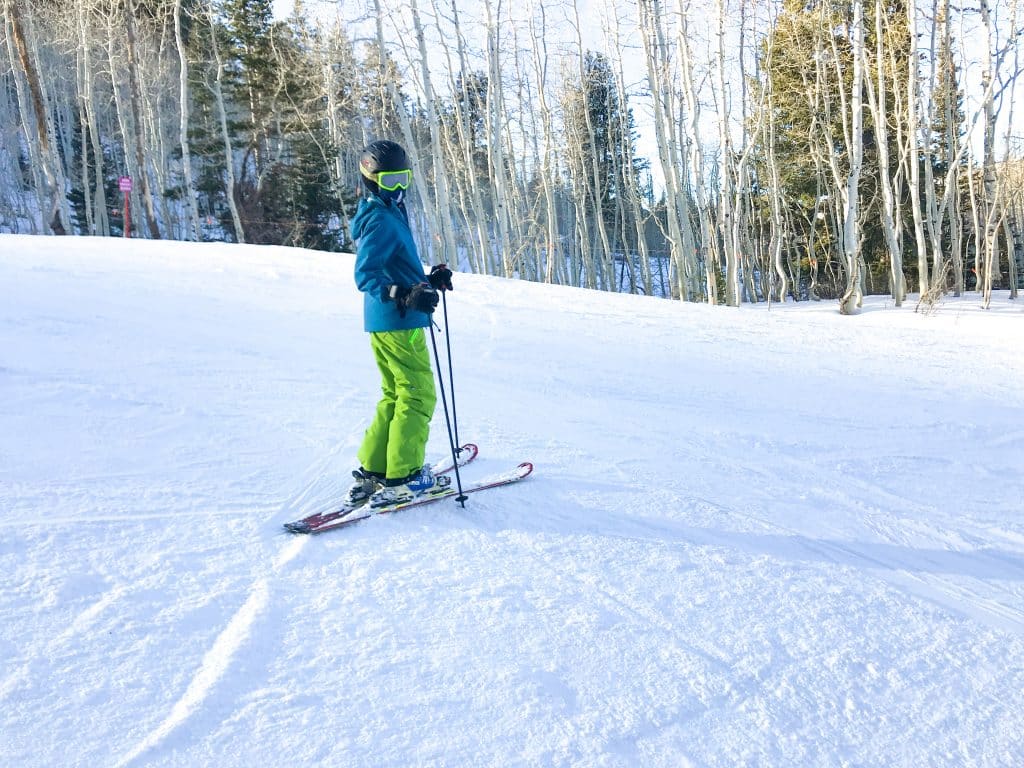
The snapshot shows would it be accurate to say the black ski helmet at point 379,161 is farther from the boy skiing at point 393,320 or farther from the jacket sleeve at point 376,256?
the jacket sleeve at point 376,256

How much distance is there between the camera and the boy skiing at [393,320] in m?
3.14

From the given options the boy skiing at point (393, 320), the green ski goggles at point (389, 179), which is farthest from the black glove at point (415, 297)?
the green ski goggles at point (389, 179)

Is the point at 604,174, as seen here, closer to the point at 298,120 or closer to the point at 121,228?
the point at 298,120

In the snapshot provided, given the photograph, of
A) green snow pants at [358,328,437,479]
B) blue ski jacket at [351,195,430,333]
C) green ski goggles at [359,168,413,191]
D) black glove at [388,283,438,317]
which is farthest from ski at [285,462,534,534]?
green ski goggles at [359,168,413,191]

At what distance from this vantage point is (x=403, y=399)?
3.30m

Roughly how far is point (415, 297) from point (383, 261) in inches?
11.2

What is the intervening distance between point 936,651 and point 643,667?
1.07 metres

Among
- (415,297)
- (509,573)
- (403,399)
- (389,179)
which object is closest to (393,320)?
(415,297)

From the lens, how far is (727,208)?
16562 mm

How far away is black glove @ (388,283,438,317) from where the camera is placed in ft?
9.93

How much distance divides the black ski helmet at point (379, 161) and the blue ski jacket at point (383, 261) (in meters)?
0.09

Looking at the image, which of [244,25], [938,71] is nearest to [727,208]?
[938,71]

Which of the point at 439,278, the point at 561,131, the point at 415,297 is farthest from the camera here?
the point at 561,131

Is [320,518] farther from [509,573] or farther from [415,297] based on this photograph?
[415,297]
